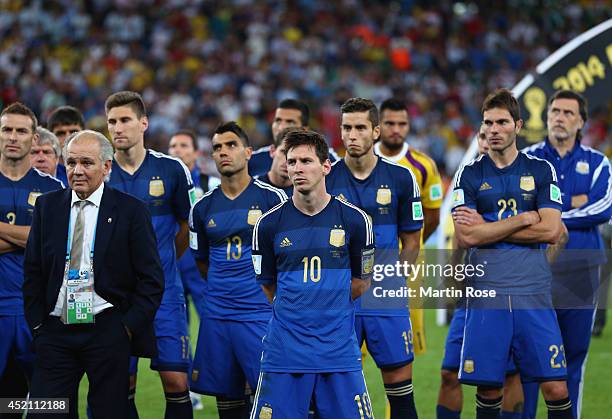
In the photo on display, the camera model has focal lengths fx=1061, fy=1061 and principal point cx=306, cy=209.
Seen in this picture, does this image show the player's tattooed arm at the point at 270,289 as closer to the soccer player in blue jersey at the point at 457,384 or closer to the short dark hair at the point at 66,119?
the soccer player in blue jersey at the point at 457,384

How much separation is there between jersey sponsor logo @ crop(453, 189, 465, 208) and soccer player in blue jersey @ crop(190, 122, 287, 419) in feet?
3.71

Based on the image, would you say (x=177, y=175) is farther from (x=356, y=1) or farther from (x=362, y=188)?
(x=356, y=1)

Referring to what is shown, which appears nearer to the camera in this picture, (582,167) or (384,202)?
(384,202)

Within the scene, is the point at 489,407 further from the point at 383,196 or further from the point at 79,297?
the point at 79,297

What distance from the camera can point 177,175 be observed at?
287 inches

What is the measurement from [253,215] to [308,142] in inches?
52.9

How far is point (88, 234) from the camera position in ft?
19.1

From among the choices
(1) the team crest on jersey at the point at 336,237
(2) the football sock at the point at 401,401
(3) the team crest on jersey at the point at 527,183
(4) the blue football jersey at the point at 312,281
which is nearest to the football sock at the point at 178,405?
(2) the football sock at the point at 401,401

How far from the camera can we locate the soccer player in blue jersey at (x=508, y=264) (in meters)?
6.54

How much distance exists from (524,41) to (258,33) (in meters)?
6.42

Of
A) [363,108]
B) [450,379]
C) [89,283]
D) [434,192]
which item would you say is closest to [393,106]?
[434,192]

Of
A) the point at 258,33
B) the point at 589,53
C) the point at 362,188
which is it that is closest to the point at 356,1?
the point at 258,33

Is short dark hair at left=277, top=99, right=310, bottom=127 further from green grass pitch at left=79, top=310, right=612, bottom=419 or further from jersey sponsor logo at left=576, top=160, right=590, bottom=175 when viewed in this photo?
green grass pitch at left=79, top=310, right=612, bottom=419

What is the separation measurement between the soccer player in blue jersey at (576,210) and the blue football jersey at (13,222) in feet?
12.2
